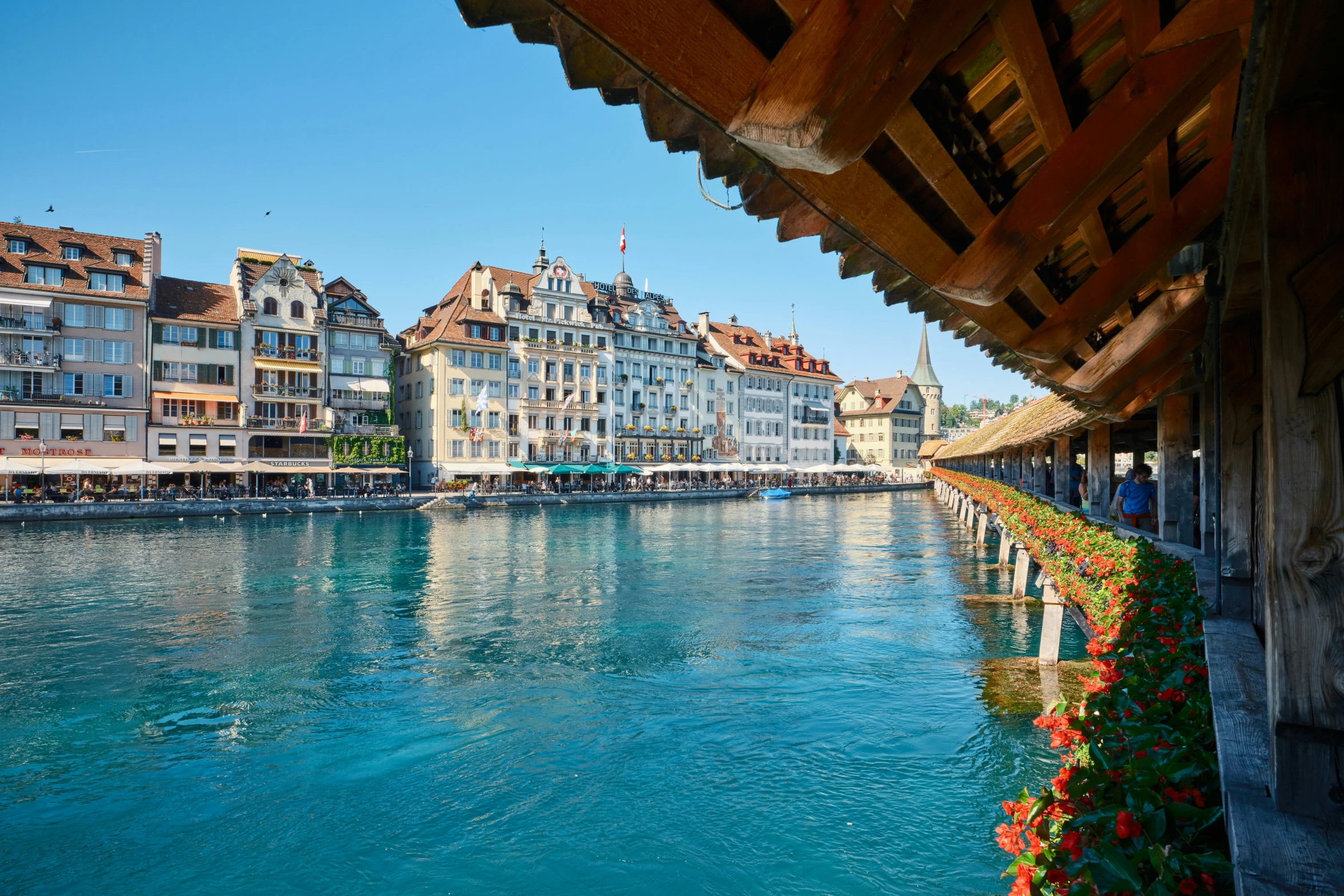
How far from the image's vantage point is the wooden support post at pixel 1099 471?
15.3 meters

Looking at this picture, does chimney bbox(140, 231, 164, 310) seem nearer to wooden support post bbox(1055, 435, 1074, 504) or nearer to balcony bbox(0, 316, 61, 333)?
balcony bbox(0, 316, 61, 333)

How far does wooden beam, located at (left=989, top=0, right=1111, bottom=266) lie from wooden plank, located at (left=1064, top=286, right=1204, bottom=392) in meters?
2.59

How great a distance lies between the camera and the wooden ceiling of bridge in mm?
1799

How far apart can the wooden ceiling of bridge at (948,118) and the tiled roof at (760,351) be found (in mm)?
73469

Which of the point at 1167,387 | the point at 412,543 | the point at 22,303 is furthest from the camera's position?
the point at 22,303

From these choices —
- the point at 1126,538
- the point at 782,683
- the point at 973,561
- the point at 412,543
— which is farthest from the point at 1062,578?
the point at 412,543

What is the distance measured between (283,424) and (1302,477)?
5451 centimetres

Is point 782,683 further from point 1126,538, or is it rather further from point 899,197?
point 899,197

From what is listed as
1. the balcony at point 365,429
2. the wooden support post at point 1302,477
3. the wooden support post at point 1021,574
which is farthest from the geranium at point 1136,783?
the balcony at point 365,429

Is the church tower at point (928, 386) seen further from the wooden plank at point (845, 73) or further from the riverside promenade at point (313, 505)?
the wooden plank at point (845, 73)

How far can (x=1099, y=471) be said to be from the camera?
50.7 feet

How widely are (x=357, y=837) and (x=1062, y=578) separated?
Result: 9.78 meters

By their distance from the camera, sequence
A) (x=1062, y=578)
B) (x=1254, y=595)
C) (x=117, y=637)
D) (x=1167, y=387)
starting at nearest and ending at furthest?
(x=1254, y=595) → (x=1167, y=387) → (x=1062, y=578) → (x=117, y=637)

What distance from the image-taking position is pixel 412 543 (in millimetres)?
Result: 31531
